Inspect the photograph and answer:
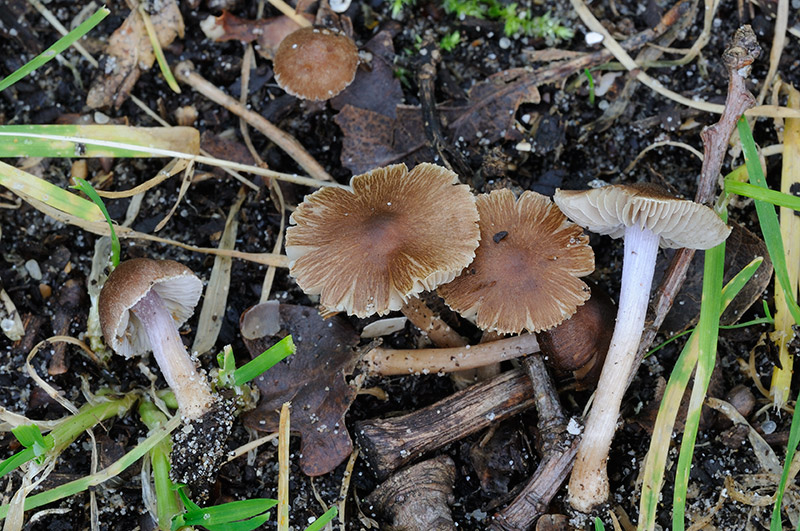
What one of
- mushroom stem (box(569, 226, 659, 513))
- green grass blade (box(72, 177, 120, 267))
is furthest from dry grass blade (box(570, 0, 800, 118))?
green grass blade (box(72, 177, 120, 267))

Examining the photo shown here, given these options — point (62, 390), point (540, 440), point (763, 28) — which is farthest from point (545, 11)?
point (62, 390)

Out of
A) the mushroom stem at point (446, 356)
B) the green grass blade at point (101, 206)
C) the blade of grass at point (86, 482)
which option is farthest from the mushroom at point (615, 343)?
the green grass blade at point (101, 206)

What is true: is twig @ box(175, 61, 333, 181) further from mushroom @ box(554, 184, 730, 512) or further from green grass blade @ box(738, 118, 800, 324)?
green grass blade @ box(738, 118, 800, 324)

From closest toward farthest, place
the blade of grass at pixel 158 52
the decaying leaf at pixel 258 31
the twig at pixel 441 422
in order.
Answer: the twig at pixel 441 422 → the blade of grass at pixel 158 52 → the decaying leaf at pixel 258 31

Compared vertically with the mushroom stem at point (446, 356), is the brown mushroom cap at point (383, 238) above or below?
above

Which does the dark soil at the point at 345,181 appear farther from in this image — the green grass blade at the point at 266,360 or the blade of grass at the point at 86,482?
the green grass blade at the point at 266,360

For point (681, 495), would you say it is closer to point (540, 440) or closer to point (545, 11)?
point (540, 440)
